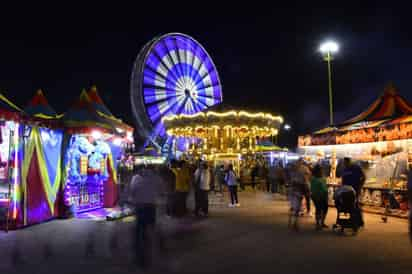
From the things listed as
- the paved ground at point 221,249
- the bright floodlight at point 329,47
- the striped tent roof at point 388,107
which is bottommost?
the paved ground at point 221,249

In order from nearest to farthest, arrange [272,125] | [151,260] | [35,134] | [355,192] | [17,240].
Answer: [151,260], [17,240], [355,192], [35,134], [272,125]

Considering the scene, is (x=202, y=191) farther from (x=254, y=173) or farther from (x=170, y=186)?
(x=254, y=173)

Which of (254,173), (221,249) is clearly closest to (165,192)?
(221,249)

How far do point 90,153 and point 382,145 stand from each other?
386 inches

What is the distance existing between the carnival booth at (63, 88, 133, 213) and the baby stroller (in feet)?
20.7

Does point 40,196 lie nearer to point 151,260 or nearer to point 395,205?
point 151,260

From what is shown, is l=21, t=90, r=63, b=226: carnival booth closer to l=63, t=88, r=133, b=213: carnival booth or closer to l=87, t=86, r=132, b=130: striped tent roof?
l=63, t=88, r=133, b=213: carnival booth

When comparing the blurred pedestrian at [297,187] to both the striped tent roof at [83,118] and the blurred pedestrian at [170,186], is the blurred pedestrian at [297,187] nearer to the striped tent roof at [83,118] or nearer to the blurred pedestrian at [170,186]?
the blurred pedestrian at [170,186]

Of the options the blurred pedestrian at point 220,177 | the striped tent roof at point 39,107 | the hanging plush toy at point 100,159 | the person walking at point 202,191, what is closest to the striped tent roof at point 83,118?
the hanging plush toy at point 100,159

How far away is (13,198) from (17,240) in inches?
58.9

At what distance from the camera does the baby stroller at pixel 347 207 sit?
754 centimetres

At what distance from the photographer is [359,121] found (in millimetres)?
12688

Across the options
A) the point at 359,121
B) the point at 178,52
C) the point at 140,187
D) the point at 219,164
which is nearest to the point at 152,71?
the point at 178,52

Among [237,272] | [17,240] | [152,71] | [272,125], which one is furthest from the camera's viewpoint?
[152,71]
